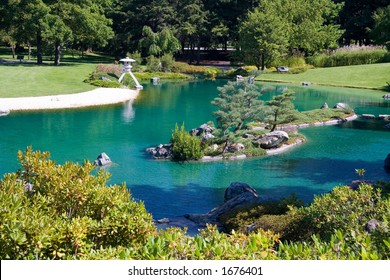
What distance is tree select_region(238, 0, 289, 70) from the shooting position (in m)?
50.3

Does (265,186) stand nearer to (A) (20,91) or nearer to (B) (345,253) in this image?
(B) (345,253)

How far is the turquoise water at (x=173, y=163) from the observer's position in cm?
1502

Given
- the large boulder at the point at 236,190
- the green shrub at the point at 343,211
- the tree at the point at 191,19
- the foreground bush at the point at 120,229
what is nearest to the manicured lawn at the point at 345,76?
the tree at the point at 191,19

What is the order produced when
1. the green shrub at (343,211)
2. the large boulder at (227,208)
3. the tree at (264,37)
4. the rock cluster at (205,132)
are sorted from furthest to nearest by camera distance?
the tree at (264,37) < the rock cluster at (205,132) < the large boulder at (227,208) < the green shrub at (343,211)

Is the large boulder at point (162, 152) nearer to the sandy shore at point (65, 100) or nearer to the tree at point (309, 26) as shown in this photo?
the sandy shore at point (65, 100)

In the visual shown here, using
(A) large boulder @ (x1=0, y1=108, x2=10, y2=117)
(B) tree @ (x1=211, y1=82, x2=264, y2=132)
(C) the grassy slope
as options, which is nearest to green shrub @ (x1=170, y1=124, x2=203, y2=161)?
(B) tree @ (x1=211, y1=82, x2=264, y2=132)

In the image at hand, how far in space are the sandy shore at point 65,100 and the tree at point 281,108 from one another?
12.7 m

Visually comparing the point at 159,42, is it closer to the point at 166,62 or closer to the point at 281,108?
the point at 166,62

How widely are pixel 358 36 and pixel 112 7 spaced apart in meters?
32.1

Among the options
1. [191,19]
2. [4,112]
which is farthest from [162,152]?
[191,19]

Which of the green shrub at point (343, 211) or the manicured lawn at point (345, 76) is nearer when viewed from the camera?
the green shrub at point (343, 211)

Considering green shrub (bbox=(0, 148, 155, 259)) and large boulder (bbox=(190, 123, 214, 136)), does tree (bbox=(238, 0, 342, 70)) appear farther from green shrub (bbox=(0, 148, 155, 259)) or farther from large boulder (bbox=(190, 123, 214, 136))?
green shrub (bbox=(0, 148, 155, 259))

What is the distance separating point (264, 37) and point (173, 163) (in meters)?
35.3

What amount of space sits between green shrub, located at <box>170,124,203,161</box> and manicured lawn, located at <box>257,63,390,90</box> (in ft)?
93.1
